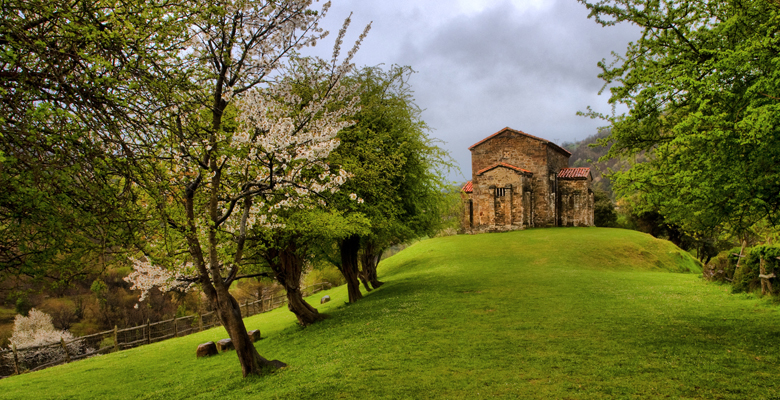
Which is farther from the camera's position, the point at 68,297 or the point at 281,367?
the point at 68,297

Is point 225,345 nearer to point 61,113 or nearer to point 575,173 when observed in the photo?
point 61,113

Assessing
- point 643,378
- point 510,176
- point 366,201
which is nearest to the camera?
point 643,378

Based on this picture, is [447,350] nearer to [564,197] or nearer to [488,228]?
[488,228]

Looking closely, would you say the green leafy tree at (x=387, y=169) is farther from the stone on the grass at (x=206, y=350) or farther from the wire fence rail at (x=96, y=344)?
the wire fence rail at (x=96, y=344)

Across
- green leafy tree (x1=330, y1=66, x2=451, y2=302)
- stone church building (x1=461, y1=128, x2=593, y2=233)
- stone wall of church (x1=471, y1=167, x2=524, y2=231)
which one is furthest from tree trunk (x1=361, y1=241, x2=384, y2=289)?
stone church building (x1=461, y1=128, x2=593, y2=233)

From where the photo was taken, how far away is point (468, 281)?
954 inches

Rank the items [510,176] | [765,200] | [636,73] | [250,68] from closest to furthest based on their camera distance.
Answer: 1. [765,200]
2. [250,68]
3. [636,73]
4. [510,176]

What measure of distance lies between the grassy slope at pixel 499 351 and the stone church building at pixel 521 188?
67.7 ft

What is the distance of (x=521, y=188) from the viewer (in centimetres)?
4394

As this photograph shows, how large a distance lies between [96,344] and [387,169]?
27.9 meters

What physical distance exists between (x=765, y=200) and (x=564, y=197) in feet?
129

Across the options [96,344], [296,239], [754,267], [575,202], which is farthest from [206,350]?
[575,202]

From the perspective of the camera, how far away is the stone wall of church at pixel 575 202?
45938 millimetres

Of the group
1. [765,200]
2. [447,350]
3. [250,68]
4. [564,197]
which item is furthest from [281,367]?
[564,197]
